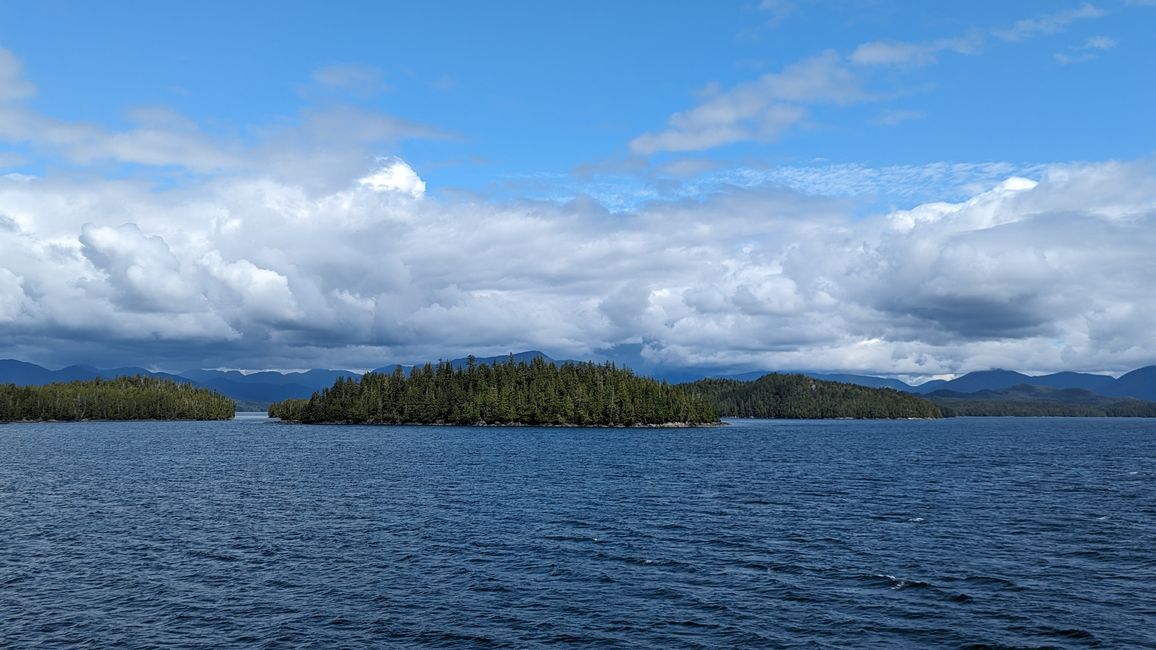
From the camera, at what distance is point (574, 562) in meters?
58.2

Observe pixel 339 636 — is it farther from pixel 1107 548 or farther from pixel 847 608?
pixel 1107 548

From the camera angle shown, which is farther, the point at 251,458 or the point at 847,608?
the point at 251,458

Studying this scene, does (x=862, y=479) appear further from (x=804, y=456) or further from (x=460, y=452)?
(x=460, y=452)

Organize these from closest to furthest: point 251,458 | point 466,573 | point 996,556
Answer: point 466,573
point 996,556
point 251,458

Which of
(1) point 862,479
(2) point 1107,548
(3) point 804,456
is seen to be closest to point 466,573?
(2) point 1107,548

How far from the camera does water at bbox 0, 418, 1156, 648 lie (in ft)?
137

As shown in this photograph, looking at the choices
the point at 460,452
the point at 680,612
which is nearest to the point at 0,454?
the point at 460,452

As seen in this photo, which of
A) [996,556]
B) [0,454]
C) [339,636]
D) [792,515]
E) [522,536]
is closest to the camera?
[339,636]

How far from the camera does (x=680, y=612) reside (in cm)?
4494

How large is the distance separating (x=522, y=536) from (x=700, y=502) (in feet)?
98.1

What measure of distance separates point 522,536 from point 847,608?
32.1 metres

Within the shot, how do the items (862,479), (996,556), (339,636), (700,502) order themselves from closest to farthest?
1. (339,636)
2. (996,556)
3. (700,502)
4. (862,479)

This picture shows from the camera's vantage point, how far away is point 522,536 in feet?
226

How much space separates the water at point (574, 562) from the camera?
41750 millimetres
